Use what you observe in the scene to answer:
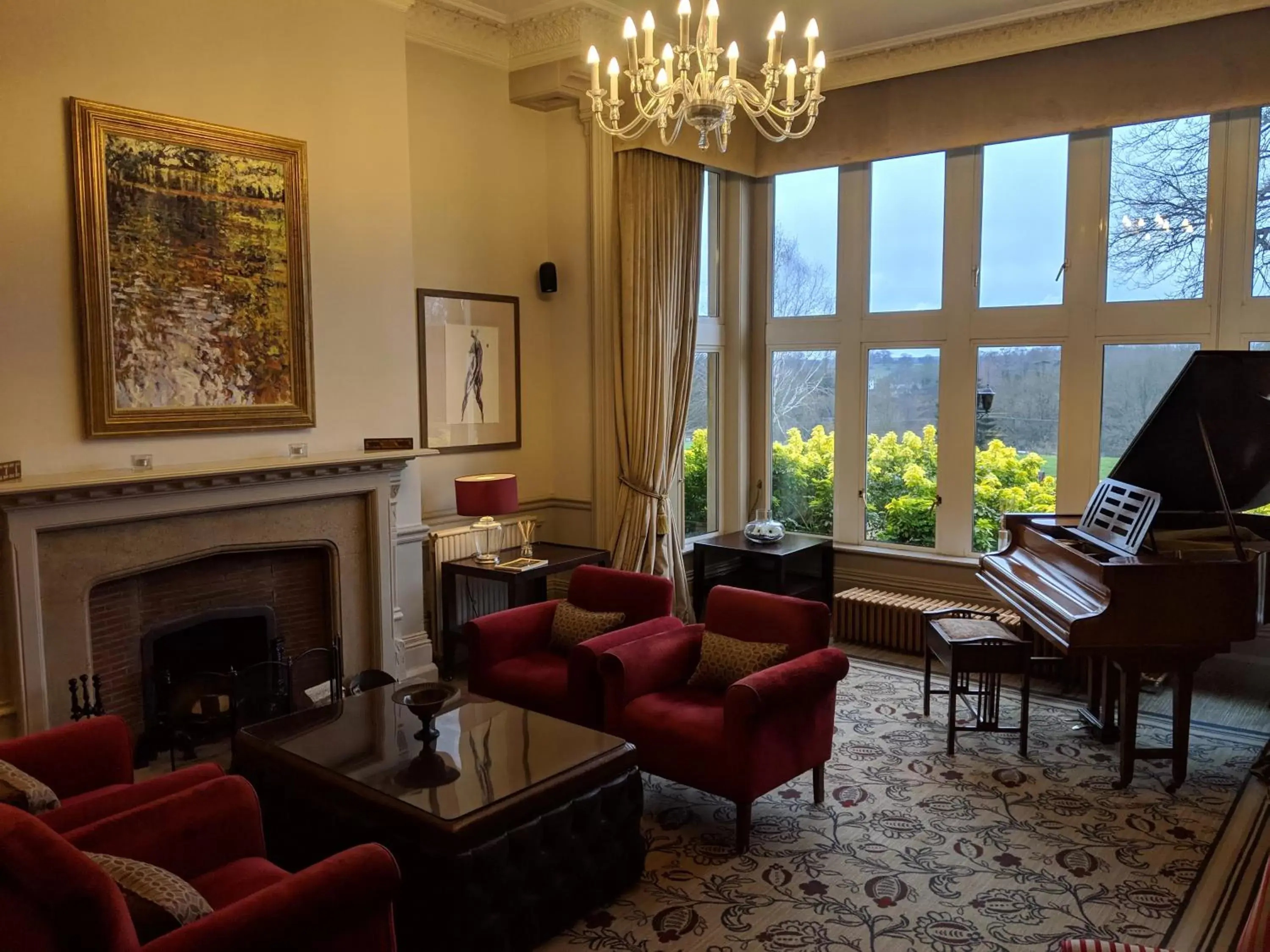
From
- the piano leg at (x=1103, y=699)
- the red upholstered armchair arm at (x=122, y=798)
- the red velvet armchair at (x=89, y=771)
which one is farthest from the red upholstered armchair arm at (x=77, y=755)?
the piano leg at (x=1103, y=699)

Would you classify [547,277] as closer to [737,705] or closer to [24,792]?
[737,705]

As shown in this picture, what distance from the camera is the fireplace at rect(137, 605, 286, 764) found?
13.7ft

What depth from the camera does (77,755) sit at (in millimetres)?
3035

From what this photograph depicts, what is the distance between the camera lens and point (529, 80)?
571cm

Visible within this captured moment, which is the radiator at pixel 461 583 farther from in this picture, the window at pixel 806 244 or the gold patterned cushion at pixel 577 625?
the window at pixel 806 244

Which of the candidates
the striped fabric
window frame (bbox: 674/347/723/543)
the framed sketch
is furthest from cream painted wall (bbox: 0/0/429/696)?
the striped fabric

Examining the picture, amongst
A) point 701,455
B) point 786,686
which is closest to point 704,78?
point 786,686

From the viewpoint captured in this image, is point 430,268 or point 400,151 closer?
point 400,151

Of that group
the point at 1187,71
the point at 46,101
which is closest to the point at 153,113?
the point at 46,101

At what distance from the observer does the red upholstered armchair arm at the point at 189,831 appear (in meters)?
2.47

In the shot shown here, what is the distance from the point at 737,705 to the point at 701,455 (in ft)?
12.1

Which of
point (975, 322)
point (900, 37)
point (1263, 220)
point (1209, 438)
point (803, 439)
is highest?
point (900, 37)

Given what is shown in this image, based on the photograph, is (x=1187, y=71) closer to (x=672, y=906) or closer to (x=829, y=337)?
(x=829, y=337)

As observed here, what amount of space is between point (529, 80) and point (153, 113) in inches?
94.7
